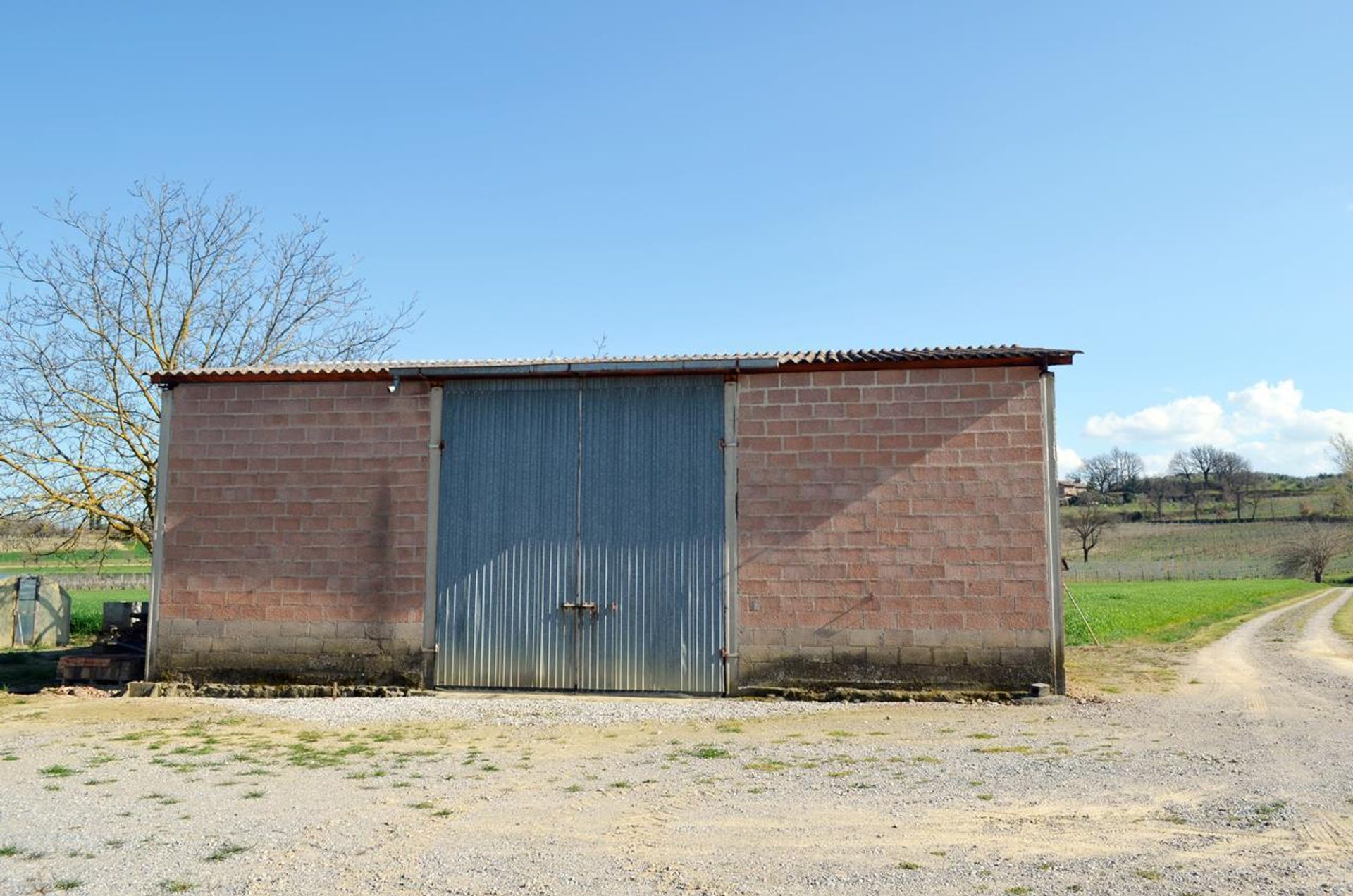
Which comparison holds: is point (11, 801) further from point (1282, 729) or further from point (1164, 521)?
point (1164, 521)

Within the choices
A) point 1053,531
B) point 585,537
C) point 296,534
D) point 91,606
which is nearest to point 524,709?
point 585,537

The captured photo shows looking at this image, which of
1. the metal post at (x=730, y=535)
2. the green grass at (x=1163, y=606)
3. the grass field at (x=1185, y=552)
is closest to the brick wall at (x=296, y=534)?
the metal post at (x=730, y=535)

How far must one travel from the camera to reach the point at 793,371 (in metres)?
11.6

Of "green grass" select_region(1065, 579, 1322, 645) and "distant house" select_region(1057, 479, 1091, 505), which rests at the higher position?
"distant house" select_region(1057, 479, 1091, 505)

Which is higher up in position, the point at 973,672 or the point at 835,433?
the point at 835,433

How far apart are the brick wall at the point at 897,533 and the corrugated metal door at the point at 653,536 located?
423mm

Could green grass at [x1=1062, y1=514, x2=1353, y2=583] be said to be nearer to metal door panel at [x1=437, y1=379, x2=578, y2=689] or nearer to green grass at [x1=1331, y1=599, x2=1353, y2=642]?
green grass at [x1=1331, y1=599, x2=1353, y2=642]

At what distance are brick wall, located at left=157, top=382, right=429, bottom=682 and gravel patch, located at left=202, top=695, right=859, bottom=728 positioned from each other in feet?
2.06

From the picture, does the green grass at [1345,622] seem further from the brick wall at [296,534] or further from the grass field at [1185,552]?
the grass field at [1185,552]

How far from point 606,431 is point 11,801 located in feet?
22.4

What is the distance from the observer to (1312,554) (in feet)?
196

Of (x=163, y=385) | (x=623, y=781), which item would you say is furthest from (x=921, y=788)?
(x=163, y=385)

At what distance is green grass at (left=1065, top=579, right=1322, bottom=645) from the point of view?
21203 mm

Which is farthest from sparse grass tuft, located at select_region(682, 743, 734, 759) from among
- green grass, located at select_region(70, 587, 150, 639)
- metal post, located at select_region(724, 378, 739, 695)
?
green grass, located at select_region(70, 587, 150, 639)
